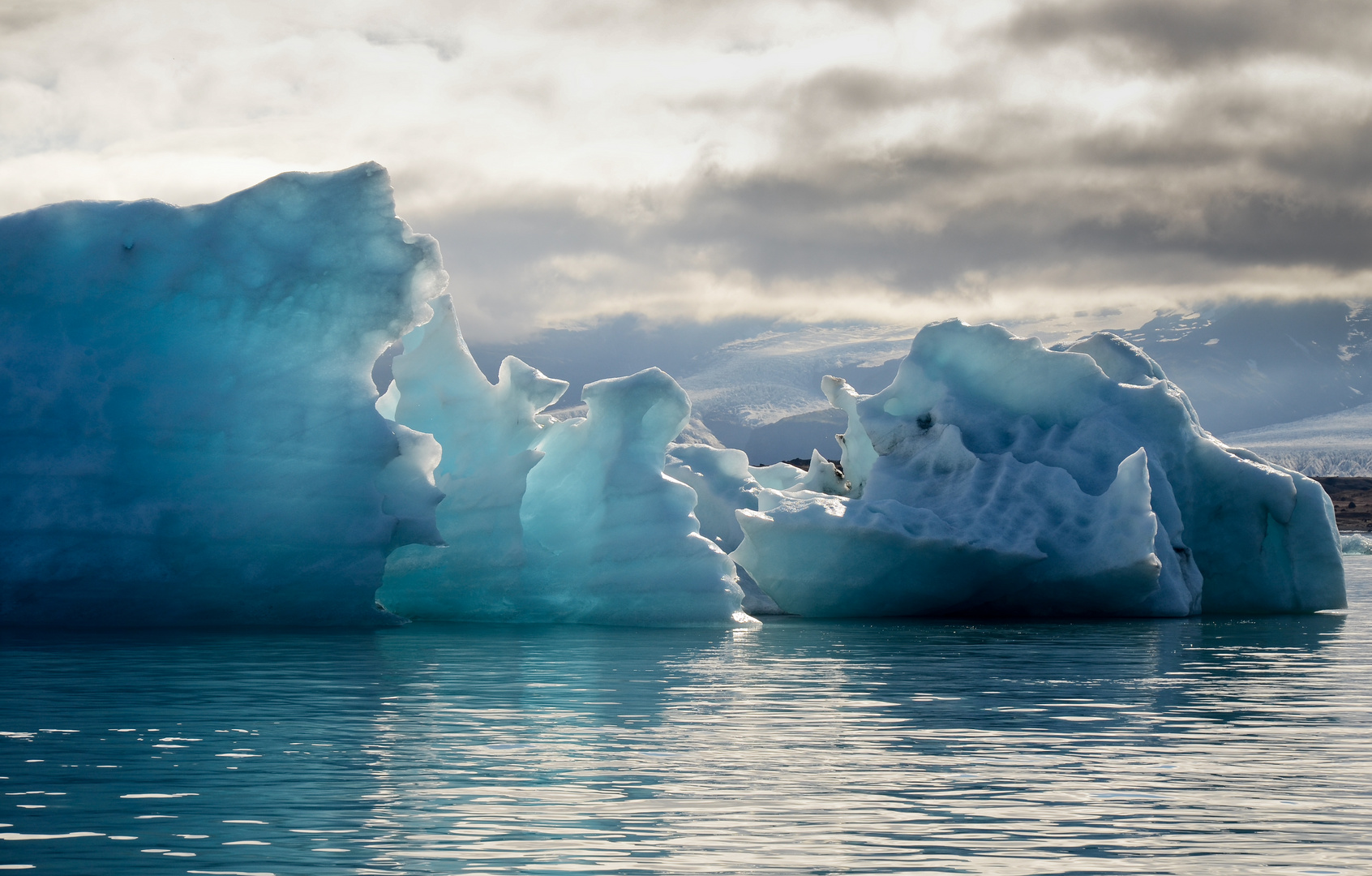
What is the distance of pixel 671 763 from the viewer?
6.14 metres

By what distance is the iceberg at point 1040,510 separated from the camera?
16.4 meters

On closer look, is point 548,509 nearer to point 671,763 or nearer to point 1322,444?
point 671,763

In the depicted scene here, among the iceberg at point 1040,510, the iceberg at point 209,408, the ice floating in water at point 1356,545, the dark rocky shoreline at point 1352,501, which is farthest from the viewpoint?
the dark rocky shoreline at point 1352,501

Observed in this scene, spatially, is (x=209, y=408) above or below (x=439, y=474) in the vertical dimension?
above

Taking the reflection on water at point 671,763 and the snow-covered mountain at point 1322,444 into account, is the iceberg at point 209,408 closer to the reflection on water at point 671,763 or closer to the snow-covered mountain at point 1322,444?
the reflection on water at point 671,763

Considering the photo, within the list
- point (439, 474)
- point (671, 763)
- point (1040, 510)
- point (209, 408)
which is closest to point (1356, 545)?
point (1040, 510)

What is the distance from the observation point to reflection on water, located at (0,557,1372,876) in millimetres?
4492

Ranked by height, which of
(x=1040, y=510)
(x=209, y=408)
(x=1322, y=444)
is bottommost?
(x=1040, y=510)

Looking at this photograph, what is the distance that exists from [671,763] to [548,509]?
9.82 meters

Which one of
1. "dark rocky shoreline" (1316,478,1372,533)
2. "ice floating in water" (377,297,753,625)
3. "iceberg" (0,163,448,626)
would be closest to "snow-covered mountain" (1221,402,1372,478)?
"dark rocky shoreline" (1316,478,1372,533)

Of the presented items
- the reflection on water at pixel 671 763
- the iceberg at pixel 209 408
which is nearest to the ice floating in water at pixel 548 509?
the iceberg at pixel 209 408

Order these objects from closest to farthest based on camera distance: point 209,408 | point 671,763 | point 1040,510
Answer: point 671,763 → point 209,408 → point 1040,510

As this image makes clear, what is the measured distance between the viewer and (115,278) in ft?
43.7

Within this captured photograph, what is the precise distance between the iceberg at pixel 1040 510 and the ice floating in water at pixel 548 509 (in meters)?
1.90
